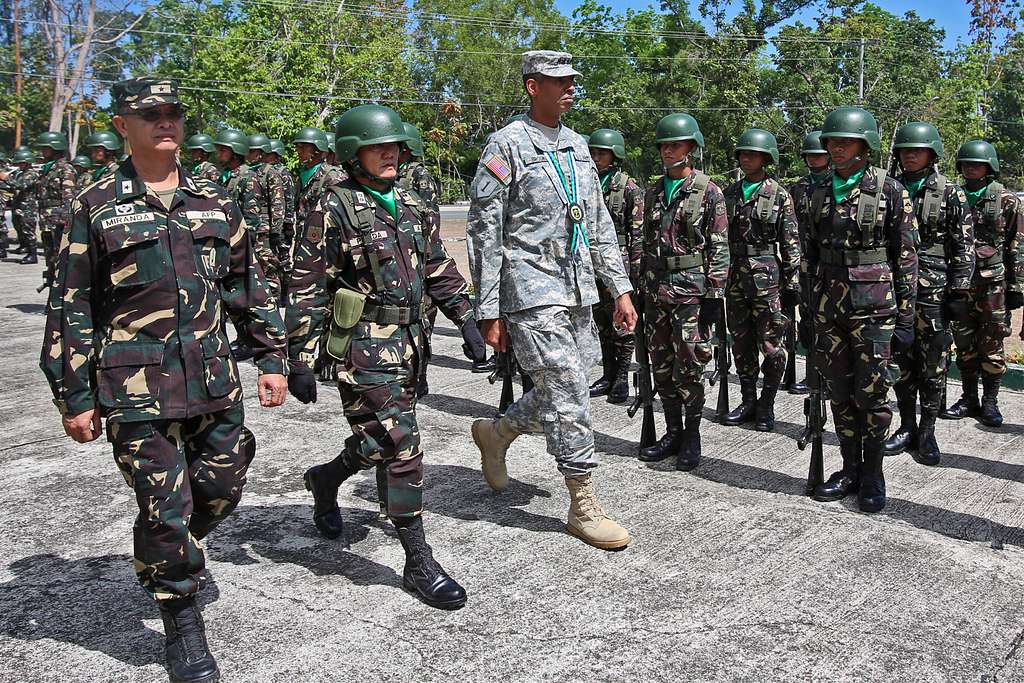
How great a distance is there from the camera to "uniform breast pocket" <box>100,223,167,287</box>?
3471 mm

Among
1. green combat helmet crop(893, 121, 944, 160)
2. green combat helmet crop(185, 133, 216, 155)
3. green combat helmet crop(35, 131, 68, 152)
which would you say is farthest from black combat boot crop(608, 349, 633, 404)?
green combat helmet crop(35, 131, 68, 152)

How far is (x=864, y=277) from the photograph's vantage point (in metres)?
5.41

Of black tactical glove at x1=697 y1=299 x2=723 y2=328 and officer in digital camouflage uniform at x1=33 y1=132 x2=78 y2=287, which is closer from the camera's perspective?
black tactical glove at x1=697 y1=299 x2=723 y2=328

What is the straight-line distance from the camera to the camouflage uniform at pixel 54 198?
493 inches

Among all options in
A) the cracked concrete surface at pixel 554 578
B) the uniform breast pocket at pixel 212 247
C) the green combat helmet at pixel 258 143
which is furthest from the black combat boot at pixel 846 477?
the green combat helmet at pixel 258 143

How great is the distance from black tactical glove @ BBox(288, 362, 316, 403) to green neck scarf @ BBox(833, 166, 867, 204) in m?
3.08

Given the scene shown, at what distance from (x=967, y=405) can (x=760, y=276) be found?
6.08 ft

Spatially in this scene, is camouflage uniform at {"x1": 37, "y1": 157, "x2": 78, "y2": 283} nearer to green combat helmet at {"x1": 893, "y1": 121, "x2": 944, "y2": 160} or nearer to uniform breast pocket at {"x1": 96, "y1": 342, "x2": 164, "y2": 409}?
uniform breast pocket at {"x1": 96, "y1": 342, "x2": 164, "y2": 409}

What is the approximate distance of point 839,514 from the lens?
5301mm

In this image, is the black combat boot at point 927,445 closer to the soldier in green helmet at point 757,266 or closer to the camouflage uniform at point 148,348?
the soldier in green helmet at point 757,266

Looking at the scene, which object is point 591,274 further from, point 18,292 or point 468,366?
point 18,292

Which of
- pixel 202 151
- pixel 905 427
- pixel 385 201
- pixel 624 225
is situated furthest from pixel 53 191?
pixel 905 427

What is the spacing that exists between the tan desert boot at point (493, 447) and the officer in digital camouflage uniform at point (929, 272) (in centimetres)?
268

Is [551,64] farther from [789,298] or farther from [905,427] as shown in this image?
[789,298]
